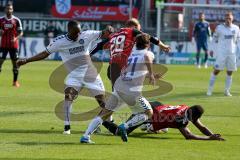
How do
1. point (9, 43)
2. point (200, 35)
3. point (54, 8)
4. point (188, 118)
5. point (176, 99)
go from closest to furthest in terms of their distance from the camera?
point (188, 118)
point (176, 99)
point (9, 43)
point (200, 35)
point (54, 8)

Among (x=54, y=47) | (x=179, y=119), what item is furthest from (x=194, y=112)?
(x=54, y=47)

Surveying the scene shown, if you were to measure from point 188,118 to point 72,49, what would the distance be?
257cm

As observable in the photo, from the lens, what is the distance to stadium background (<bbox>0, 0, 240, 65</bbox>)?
39625 mm

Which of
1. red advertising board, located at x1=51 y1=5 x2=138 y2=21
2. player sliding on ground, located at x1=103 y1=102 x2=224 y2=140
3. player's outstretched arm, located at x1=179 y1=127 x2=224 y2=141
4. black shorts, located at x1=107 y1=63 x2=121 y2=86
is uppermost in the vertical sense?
black shorts, located at x1=107 y1=63 x2=121 y2=86

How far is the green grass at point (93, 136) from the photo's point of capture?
11484mm

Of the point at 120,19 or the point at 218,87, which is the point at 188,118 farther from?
the point at 120,19

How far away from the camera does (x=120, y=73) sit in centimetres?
1374

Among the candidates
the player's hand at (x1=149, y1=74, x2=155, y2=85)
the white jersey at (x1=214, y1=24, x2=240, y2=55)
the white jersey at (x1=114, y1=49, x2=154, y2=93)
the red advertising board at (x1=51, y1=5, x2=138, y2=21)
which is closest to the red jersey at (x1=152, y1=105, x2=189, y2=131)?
the white jersey at (x1=114, y1=49, x2=154, y2=93)

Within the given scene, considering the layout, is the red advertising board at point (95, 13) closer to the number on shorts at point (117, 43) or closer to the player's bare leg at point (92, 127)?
the number on shorts at point (117, 43)

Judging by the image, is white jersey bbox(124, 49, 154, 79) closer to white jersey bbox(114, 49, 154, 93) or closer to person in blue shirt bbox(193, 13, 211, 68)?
white jersey bbox(114, 49, 154, 93)

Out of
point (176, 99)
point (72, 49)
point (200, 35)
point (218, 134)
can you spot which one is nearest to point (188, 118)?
point (218, 134)

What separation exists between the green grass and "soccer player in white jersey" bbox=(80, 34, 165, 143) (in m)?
0.37

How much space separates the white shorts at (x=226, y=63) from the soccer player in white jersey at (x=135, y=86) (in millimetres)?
9799

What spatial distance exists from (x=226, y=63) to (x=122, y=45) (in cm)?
895
